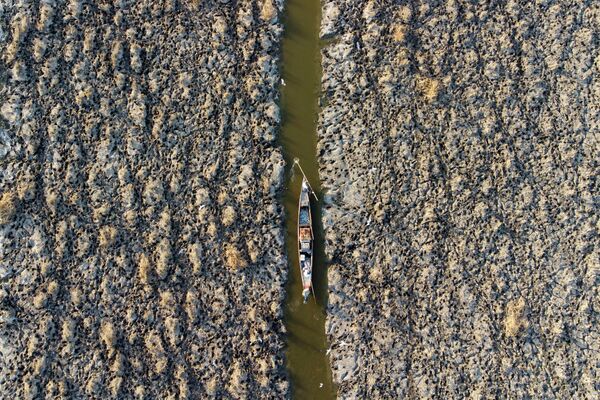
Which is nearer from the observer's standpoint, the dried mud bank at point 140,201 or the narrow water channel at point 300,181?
the dried mud bank at point 140,201

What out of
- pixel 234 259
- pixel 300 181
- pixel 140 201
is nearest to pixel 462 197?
pixel 300 181

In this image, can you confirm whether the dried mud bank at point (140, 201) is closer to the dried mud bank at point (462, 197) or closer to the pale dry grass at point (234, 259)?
the pale dry grass at point (234, 259)

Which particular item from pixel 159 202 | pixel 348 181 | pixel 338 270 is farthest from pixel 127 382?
pixel 348 181

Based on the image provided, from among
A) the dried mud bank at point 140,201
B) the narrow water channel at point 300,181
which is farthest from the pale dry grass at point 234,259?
the narrow water channel at point 300,181

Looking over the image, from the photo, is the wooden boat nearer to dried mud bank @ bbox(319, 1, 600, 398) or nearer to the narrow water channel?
the narrow water channel

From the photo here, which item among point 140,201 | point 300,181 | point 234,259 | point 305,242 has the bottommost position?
point 234,259

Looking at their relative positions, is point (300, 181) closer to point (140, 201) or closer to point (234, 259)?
Result: point (234, 259)

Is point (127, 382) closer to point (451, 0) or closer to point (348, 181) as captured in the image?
point (348, 181)
